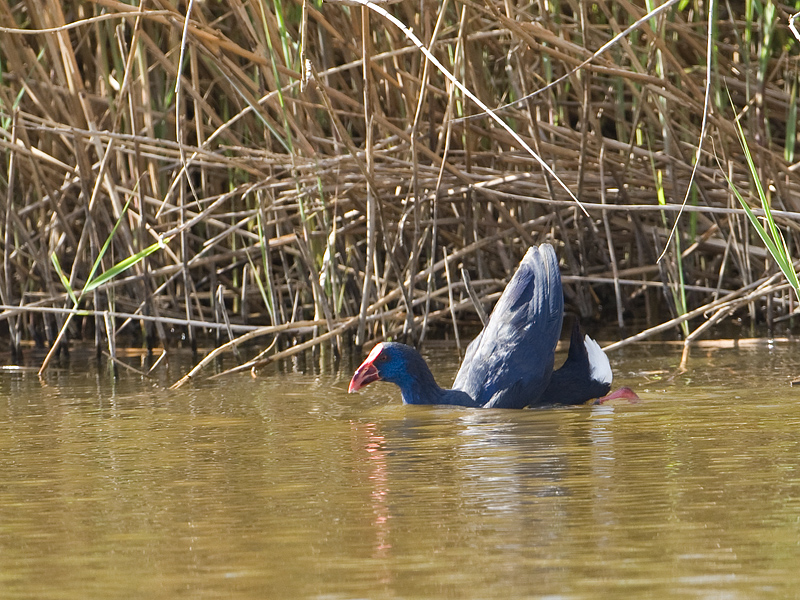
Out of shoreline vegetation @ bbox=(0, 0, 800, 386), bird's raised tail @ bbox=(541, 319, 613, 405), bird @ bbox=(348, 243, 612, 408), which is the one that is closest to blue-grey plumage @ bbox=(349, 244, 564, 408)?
bird @ bbox=(348, 243, 612, 408)

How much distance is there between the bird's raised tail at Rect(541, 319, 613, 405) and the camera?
4227 millimetres

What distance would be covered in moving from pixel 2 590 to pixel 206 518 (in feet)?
1.73

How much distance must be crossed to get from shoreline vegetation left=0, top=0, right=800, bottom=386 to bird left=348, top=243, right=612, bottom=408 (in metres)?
0.55

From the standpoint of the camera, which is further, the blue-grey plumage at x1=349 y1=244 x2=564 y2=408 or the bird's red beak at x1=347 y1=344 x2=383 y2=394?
the bird's red beak at x1=347 y1=344 x2=383 y2=394

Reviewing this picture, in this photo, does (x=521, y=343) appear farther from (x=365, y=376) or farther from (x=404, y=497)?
(x=404, y=497)

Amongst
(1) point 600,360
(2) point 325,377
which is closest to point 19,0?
(2) point 325,377

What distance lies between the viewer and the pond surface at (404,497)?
199 centimetres

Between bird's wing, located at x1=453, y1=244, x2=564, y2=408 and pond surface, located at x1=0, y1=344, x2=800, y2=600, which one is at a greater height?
bird's wing, located at x1=453, y1=244, x2=564, y2=408

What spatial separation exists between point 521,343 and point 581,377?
261 millimetres

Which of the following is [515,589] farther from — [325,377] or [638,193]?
[638,193]

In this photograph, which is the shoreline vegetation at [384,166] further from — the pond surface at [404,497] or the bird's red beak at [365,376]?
the pond surface at [404,497]

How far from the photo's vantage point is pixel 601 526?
226 centimetres

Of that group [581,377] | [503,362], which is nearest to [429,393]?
[503,362]

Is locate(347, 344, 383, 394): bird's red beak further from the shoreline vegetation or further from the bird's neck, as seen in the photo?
the shoreline vegetation
